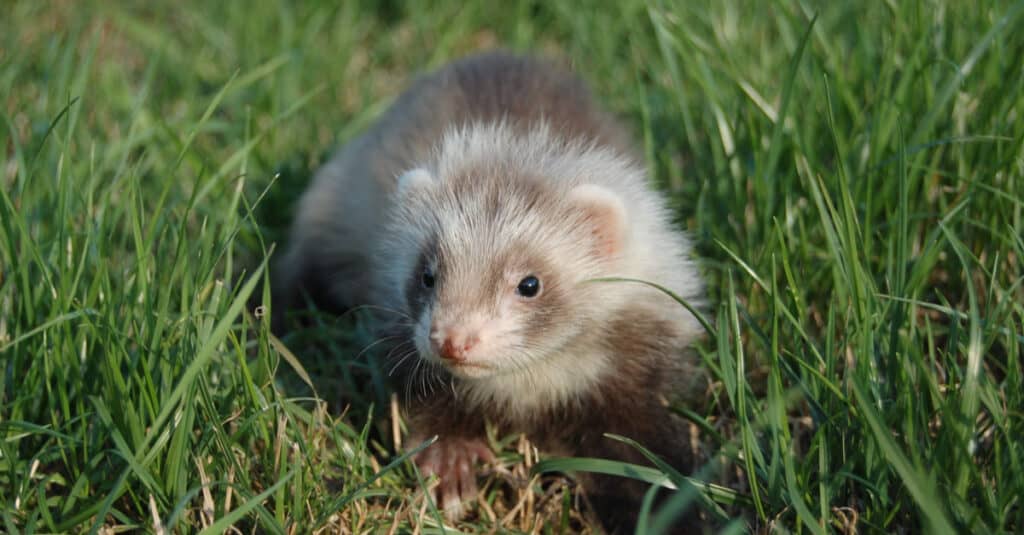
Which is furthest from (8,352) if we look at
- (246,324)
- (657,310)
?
(657,310)

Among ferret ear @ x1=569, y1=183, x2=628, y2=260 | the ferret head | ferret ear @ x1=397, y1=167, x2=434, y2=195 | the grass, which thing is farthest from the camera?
ferret ear @ x1=397, y1=167, x2=434, y2=195

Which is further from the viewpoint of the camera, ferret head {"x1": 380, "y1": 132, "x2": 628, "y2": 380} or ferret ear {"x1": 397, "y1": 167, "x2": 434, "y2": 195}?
ferret ear {"x1": 397, "y1": 167, "x2": 434, "y2": 195}

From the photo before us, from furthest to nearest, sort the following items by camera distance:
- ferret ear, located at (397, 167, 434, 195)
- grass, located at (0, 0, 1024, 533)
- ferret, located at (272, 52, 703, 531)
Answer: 1. ferret ear, located at (397, 167, 434, 195)
2. ferret, located at (272, 52, 703, 531)
3. grass, located at (0, 0, 1024, 533)

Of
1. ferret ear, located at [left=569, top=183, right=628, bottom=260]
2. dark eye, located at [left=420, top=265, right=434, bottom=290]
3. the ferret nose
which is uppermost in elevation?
ferret ear, located at [left=569, top=183, right=628, bottom=260]

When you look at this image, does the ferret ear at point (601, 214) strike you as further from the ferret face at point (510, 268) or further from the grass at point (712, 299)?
the grass at point (712, 299)

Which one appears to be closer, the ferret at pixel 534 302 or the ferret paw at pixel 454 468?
the ferret at pixel 534 302

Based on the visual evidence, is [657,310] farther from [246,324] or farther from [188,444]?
[188,444]

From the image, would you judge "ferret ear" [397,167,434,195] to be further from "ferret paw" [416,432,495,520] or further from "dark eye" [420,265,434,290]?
"ferret paw" [416,432,495,520]

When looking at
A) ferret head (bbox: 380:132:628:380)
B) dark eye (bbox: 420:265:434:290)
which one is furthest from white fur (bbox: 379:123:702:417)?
dark eye (bbox: 420:265:434:290)

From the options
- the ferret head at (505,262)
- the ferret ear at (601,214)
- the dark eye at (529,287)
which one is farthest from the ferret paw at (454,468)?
the ferret ear at (601,214)
